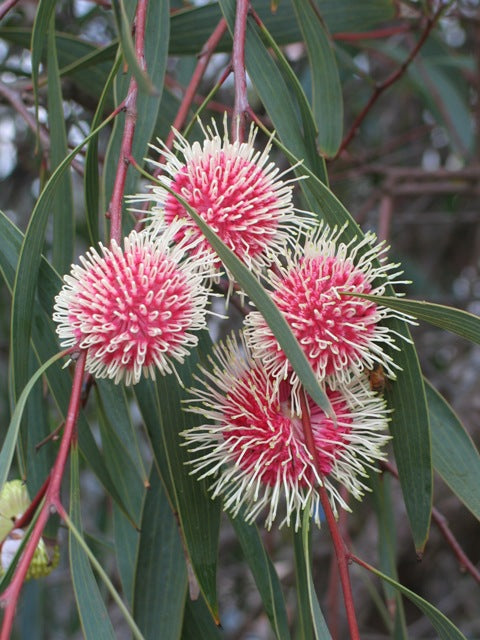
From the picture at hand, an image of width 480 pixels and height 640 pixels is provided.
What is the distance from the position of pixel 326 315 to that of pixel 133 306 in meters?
0.20

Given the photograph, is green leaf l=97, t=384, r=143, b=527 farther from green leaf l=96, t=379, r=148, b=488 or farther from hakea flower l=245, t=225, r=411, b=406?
hakea flower l=245, t=225, r=411, b=406

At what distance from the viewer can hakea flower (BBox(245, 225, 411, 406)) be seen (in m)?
0.83

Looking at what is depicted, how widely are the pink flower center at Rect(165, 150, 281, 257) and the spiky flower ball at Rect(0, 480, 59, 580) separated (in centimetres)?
50

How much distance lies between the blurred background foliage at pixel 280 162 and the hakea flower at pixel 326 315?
0.20m

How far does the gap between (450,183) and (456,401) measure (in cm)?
78

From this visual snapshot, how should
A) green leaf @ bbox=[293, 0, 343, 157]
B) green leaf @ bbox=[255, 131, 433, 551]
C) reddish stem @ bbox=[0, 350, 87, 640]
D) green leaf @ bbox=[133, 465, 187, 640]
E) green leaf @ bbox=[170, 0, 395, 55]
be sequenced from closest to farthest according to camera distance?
reddish stem @ bbox=[0, 350, 87, 640]
green leaf @ bbox=[255, 131, 433, 551]
green leaf @ bbox=[133, 465, 187, 640]
green leaf @ bbox=[293, 0, 343, 157]
green leaf @ bbox=[170, 0, 395, 55]

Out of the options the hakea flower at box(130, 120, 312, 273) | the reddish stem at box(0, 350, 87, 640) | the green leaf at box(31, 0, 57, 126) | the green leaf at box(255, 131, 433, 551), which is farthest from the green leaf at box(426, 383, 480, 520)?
the green leaf at box(31, 0, 57, 126)

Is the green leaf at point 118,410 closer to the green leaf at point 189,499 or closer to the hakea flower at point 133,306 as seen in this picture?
the green leaf at point 189,499

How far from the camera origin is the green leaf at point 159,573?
105 cm

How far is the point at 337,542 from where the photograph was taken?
0.78 metres

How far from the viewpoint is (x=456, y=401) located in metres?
2.29

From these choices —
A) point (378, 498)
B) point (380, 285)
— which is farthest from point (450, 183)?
point (380, 285)

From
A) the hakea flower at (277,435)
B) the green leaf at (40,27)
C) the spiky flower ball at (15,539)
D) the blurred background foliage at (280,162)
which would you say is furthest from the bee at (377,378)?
the green leaf at (40,27)

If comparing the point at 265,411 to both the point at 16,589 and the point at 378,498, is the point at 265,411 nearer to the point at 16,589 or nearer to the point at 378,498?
the point at 16,589
